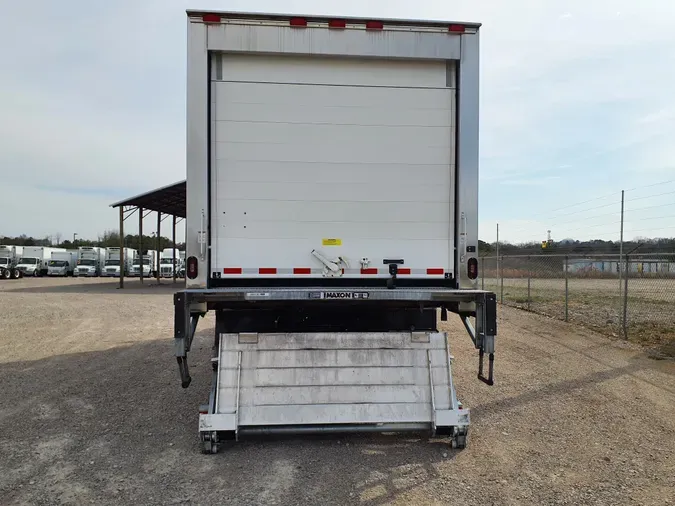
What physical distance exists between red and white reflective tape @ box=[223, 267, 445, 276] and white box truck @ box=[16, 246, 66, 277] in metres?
47.9

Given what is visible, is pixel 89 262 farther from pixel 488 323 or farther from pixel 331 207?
pixel 488 323

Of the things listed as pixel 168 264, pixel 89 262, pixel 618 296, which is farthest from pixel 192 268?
pixel 168 264

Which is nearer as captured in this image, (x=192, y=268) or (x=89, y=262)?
(x=192, y=268)

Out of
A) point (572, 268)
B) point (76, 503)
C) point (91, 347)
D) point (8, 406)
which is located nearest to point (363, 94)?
point (76, 503)

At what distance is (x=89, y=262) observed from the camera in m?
45.3

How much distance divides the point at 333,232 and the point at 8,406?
4.67 metres

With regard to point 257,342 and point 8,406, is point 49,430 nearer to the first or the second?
point 8,406

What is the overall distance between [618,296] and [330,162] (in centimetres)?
1194

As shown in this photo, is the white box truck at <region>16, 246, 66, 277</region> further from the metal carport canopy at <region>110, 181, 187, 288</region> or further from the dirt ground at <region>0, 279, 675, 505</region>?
the dirt ground at <region>0, 279, 675, 505</region>

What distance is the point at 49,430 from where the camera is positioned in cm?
517

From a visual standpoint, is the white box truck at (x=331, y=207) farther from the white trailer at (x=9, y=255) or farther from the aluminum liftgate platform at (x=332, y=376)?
the white trailer at (x=9, y=255)

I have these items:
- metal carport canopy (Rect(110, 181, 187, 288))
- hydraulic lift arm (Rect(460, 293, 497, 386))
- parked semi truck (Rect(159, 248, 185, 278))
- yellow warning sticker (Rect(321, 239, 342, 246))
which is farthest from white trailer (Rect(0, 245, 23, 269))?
hydraulic lift arm (Rect(460, 293, 497, 386))

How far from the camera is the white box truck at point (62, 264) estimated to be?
44812 mm

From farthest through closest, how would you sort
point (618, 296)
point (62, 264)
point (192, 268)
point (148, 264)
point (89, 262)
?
point (148, 264) < point (89, 262) < point (62, 264) < point (618, 296) < point (192, 268)
